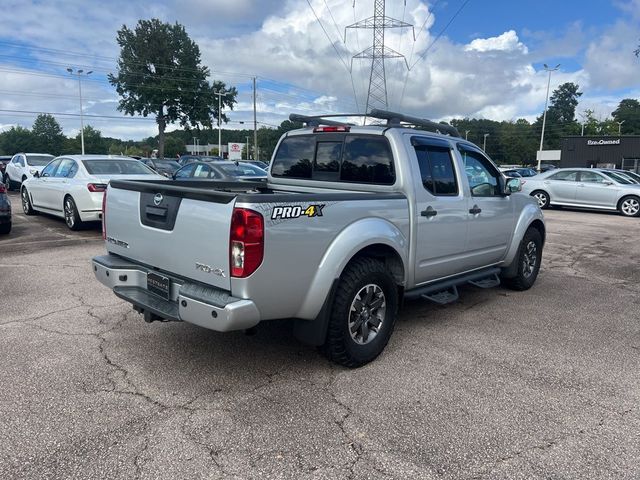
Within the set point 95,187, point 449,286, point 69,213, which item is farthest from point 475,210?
point 69,213

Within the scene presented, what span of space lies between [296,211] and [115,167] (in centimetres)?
827

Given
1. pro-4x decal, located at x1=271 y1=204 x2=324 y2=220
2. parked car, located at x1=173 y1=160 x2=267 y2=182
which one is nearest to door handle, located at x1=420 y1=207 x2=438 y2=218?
pro-4x decal, located at x1=271 y1=204 x2=324 y2=220

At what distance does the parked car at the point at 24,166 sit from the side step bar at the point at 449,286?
1857cm

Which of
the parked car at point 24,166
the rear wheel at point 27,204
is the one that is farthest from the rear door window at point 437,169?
the parked car at point 24,166

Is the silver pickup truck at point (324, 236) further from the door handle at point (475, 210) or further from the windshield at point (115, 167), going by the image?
the windshield at point (115, 167)

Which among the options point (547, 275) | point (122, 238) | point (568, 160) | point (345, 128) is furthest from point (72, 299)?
point (568, 160)

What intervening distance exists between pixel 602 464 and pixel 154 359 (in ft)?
10.5

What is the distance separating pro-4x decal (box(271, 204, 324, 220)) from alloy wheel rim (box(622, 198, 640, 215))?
16823mm

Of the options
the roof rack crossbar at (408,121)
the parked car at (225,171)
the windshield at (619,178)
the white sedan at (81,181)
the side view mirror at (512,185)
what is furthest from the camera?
the windshield at (619,178)

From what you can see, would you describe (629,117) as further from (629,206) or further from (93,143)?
(93,143)

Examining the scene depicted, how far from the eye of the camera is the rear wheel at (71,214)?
32.9 feet

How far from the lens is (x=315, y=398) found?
11.3 feet

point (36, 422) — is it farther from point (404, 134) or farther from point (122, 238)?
point (404, 134)

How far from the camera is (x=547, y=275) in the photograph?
757 centimetres
